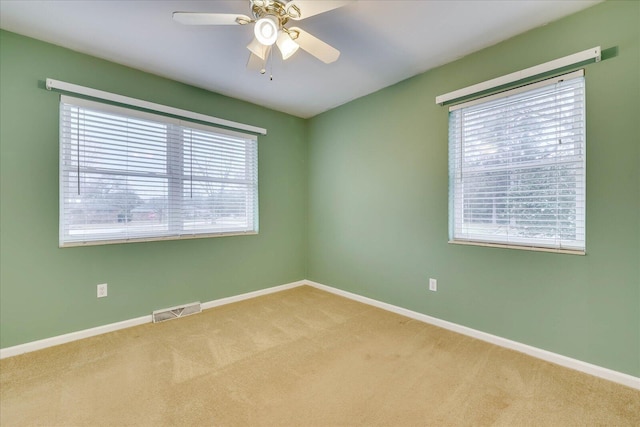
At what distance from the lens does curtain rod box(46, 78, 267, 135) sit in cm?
231

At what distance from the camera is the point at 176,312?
2904 millimetres

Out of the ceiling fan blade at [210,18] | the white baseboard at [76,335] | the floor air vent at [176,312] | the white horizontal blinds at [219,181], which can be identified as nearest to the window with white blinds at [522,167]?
the ceiling fan blade at [210,18]

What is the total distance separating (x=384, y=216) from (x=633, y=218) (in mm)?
1893

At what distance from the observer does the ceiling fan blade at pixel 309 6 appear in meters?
1.42

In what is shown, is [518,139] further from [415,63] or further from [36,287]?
[36,287]

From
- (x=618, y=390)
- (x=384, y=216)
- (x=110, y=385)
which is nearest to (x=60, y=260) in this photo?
(x=110, y=385)

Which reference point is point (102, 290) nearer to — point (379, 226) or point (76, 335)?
point (76, 335)

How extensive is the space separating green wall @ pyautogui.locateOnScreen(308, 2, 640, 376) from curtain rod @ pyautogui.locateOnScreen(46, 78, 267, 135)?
1.26 meters

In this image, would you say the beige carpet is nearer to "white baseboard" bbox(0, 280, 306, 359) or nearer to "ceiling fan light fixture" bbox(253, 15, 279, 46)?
"white baseboard" bbox(0, 280, 306, 359)

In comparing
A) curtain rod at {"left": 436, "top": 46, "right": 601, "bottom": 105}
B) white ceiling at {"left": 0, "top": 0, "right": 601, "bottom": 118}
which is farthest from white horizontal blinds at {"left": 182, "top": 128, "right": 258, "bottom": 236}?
curtain rod at {"left": 436, "top": 46, "right": 601, "bottom": 105}

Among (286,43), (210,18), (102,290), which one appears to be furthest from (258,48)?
(102,290)

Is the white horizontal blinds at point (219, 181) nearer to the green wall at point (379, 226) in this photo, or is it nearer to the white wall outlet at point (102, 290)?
the green wall at point (379, 226)

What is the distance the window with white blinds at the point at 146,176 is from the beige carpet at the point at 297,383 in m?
1.05

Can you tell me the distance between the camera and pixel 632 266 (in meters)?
1.75
